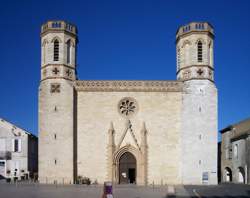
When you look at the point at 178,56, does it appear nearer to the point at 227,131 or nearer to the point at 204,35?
the point at 204,35

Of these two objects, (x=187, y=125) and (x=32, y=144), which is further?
(x=32, y=144)

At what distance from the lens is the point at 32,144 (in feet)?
167

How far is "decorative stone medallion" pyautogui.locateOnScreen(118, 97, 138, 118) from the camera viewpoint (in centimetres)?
3697

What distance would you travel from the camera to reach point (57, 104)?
117ft

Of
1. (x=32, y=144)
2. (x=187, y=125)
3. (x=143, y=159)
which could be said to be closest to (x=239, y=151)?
(x=187, y=125)

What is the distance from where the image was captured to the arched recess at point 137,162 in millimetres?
36125

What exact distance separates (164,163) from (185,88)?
697 cm

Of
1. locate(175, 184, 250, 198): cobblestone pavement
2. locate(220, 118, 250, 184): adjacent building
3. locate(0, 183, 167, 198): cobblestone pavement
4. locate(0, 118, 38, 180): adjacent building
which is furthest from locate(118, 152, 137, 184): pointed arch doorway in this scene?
locate(0, 118, 38, 180): adjacent building

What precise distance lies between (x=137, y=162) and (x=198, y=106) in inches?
290

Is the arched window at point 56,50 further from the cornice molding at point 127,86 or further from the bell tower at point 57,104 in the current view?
the cornice molding at point 127,86

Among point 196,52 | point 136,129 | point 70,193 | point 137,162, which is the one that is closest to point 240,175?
point 137,162

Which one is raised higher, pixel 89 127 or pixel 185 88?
pixel 185 88

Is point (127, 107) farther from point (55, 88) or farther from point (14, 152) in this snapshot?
point (14, 152)

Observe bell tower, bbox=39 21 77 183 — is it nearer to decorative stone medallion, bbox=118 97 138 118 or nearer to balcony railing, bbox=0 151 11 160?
decorative stone medallion, bbox=118 97 138 118
